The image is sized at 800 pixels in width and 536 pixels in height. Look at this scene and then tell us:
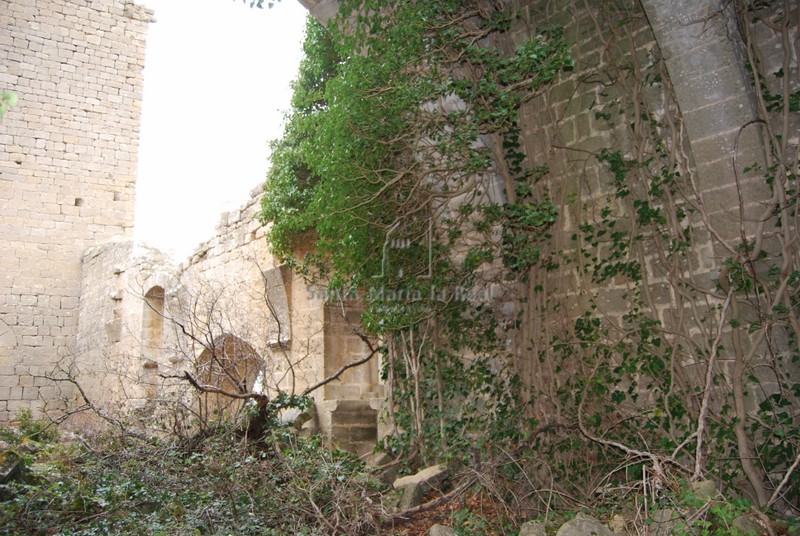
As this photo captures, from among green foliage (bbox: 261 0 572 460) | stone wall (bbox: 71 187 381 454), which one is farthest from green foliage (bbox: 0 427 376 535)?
green foliage (bbox: 261 0 572 460)

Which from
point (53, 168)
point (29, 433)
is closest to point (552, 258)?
point (29, 433)

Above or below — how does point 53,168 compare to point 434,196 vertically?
above

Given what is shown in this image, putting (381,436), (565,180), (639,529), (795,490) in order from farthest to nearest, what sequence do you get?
(381,436) → (565,180) → (795,490) → (639,529)

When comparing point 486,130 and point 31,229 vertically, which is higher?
point 31,229

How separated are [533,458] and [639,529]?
158 cm

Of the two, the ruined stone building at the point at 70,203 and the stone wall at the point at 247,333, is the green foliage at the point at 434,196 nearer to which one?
the stone wall at the point at 247,333

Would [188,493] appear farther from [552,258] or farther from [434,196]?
[552,258]

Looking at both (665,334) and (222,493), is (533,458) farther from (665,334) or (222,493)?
(222,493)

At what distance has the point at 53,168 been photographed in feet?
45.0

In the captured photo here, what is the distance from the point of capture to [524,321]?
5770 mm

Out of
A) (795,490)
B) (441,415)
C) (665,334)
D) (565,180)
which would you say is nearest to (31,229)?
(441,415)

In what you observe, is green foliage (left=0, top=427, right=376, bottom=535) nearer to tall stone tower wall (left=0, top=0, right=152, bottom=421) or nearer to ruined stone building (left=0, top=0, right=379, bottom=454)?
ruined stone building (left=0, top=0, right=379, bottom=454)

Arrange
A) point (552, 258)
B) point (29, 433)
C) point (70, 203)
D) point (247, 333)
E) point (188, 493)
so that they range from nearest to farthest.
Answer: point (188, 493)
point (552, 258)
point (29, 433)
point (247, 333)
point (70, 203)

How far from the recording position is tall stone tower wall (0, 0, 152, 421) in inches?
521
